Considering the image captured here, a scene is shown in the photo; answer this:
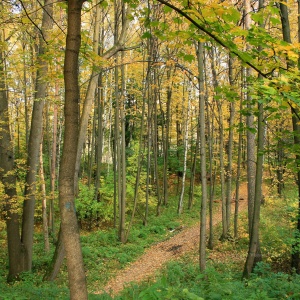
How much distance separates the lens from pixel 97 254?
387 inches

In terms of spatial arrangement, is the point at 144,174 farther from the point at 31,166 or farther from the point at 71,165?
the point at 71,165

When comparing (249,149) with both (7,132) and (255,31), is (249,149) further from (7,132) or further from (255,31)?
(7,132)

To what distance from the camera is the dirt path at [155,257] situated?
8.11m

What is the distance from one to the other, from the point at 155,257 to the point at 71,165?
8.66 m

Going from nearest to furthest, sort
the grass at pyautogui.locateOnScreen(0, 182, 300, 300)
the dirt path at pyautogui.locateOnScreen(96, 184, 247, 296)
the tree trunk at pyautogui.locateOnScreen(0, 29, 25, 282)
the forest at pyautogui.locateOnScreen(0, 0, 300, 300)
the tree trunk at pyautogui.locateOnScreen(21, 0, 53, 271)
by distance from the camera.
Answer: the forest at pyautogui.locateOnScreen(0, 0, 300, 300) < the grass at pyautogui.locateOnScreen(0, 182, 300, 300) < the tree trunk at pyautogui.locateOnScreen(0, 29, 25, 282) < the tree trunk at pyautogui.locateOnScreen(21, 0, 53, 271) < the dirt path at pyautogui.locateOnScreen(96, 184, 247, 296)

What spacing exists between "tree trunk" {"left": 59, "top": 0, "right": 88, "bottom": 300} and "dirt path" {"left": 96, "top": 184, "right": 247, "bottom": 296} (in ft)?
17.6

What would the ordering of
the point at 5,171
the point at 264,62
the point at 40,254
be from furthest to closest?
the point at 40,254 < the point at 5,171 < the point at 264,62

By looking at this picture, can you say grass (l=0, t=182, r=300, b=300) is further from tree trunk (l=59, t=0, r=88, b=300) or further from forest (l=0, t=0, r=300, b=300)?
tree trunk (l=59, t=0, r=88, b=300)

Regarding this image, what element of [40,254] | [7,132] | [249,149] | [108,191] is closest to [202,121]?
[249,149]

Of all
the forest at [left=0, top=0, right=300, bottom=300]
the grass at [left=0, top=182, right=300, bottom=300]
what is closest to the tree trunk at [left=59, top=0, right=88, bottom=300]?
the forest at [left=0, top=0, right=300, bottom=300]

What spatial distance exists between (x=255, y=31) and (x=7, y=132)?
6.72m

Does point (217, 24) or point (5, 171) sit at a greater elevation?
point (217, 24)

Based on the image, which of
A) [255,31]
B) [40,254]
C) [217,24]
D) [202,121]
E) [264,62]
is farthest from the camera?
[40,254]

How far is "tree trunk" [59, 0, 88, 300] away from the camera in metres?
2.26
